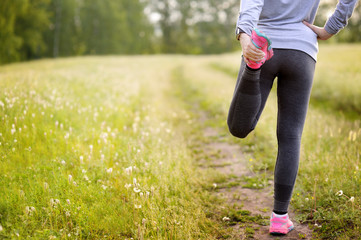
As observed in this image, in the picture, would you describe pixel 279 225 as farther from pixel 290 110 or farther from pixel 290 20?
pixel 290 20

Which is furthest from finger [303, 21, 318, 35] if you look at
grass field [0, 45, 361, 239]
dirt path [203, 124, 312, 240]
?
dirt path [203, 124, 312, 240]

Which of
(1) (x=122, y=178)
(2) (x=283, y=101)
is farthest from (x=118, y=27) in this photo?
(2) (x=283, y=101)

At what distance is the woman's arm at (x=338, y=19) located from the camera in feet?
7.85

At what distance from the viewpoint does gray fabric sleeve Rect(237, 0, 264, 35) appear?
223cm

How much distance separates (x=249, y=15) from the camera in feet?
7.34

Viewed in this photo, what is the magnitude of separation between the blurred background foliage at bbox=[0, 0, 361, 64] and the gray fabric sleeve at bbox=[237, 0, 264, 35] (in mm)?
30970

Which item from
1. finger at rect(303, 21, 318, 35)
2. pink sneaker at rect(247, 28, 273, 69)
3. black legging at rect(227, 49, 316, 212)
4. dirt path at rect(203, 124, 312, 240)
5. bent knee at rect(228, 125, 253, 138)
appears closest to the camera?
pink sneaker at rect(247, 28, 273, 69)

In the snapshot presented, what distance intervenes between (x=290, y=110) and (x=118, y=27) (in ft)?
167

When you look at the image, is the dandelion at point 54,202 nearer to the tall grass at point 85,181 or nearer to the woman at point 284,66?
the tall grass at point 85,181

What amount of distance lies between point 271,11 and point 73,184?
8.52ft

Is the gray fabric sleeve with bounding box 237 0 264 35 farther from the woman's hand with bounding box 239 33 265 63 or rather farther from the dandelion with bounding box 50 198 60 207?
the dandelion with bounding box 50 198 60 207

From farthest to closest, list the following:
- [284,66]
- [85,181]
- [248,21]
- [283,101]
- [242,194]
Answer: [242,194], [85,181], [283,101], [284,66], [248,21]

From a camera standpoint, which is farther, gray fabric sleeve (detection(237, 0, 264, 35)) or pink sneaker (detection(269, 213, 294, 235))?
pink sneaker (detection(269, 213, 294, 235))

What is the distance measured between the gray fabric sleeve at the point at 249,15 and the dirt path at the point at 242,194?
73.4 inches
